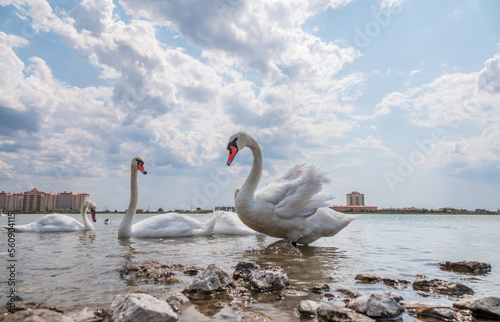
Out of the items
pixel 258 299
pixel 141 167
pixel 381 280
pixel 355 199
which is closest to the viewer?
pixel 258 299

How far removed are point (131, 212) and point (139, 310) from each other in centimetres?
875

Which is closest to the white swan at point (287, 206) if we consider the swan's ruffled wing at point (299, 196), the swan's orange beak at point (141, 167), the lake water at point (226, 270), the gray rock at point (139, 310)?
the swan's ruffled wing at point (299, 196)

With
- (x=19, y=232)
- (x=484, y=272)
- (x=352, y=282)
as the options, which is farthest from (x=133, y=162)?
(x=484, y=272)

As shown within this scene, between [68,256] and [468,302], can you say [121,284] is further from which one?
[468,302]

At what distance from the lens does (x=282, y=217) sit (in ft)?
23.2

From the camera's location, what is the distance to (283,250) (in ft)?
21.9

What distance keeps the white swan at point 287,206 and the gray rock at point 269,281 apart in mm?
3068

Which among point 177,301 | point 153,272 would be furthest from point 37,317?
point 153,272

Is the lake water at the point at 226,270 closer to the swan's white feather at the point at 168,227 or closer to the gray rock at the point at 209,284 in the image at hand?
the gray rock at the point at 209,284

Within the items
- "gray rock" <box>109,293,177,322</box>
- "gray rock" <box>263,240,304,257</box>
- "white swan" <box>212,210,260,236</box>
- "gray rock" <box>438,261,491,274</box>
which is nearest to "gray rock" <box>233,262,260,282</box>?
"gray rock" <box>109,293,177,322</box>

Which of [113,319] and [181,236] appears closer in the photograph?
[113,319]

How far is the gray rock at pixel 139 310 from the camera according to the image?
259 centimetres

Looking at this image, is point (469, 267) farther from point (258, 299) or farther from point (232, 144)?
point (232, 144)

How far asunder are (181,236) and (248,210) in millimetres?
4708
